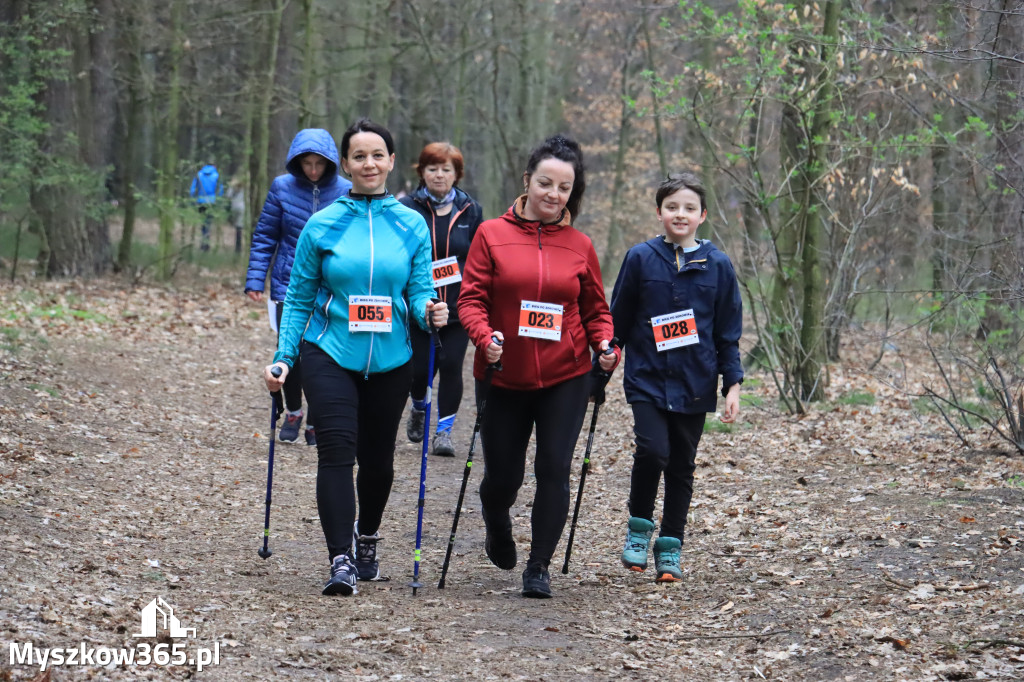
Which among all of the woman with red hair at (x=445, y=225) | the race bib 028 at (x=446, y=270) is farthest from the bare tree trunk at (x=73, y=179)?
the race bib 028 at (x=446, y=270)

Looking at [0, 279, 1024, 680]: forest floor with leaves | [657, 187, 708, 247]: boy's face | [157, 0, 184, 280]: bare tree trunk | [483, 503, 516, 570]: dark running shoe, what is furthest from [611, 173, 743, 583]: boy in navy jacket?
[157, 0, 184, 280]: bare tree trunk

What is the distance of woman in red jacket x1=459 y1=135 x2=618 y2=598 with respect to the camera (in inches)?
214

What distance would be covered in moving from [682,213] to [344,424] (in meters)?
2.01

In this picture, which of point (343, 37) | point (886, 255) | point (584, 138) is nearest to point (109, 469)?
point (886, 255)

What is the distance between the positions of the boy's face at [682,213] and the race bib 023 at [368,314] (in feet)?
5.08

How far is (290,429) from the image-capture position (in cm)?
974

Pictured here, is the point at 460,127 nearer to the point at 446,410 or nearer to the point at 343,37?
the point at 343,37

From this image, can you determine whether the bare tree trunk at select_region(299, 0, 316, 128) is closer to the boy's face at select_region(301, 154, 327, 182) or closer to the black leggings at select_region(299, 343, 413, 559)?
the boy's face at select_region(301, 154, 327, 182)

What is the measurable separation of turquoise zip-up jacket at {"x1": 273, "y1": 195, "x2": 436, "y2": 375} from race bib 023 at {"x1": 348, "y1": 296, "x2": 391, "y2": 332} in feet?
0.08

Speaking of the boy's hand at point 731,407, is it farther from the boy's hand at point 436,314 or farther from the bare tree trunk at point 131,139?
the bare tree trunk at point 131,139

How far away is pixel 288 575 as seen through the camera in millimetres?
5883

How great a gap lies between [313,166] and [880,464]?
4.73m

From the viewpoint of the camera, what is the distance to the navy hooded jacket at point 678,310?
19.1ft

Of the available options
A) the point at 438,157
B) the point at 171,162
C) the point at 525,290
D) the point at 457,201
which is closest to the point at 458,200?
the point at 457,201
